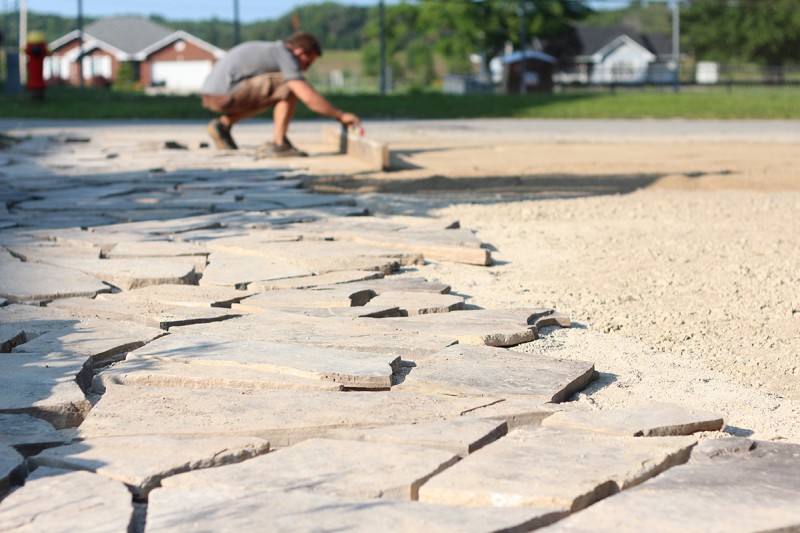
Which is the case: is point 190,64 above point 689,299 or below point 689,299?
above

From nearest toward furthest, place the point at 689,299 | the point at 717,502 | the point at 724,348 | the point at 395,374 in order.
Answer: the point at 717,502
the point at 395,374
the point at 724,348
the point at 689,299

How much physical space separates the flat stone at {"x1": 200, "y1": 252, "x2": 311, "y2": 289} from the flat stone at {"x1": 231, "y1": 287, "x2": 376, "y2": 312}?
0.62ft

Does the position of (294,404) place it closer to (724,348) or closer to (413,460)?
(413,460)

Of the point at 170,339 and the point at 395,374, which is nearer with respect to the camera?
the point at 395,374

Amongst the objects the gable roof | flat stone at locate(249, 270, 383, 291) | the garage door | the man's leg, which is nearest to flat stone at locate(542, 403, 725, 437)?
flat stone at locate(249, 270, 383, 291)

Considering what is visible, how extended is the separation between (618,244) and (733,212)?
1.15 metres

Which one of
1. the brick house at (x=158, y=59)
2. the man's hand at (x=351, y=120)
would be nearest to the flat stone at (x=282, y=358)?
the man's hand at (x=351, y=120)

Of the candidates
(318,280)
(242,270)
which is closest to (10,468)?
(318,280)

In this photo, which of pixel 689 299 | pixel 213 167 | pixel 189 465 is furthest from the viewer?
pixel 213 167

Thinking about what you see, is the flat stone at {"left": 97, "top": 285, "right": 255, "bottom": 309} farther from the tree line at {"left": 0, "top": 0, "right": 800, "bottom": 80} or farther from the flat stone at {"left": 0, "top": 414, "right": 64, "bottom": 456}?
the tree line at {"left": 0, "top": 0, "right": 800, "bottom": 80}

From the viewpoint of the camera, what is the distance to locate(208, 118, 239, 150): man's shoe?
8891mm

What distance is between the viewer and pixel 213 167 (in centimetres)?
754

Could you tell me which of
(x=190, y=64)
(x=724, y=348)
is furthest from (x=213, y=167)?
(x=190, y=64)

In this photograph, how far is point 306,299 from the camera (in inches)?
128
